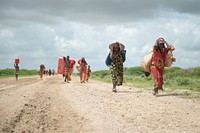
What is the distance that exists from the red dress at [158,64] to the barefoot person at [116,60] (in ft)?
9.53

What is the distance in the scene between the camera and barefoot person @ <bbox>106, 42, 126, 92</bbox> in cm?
1812

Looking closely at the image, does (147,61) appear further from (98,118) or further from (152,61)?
(98,118)

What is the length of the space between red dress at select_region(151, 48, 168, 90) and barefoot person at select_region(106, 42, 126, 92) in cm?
290

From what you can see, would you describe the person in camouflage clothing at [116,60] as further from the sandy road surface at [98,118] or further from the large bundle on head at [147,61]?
the sandy road surface at [98,118]

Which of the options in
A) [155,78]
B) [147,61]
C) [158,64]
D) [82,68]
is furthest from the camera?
[82,68]

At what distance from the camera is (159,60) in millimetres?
15609

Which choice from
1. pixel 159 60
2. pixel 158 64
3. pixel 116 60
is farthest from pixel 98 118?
pixel 116 60

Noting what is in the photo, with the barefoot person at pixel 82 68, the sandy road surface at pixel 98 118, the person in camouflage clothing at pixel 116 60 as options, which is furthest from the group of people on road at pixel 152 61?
the barefoot person at pixel 82 68

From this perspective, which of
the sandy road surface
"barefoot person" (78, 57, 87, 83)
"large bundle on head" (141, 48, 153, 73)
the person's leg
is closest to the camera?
the sandy road surface

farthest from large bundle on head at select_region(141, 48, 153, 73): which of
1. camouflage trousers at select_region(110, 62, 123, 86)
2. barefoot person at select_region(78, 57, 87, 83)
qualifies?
barefoot person at select_region(78, 57, 87, 83)

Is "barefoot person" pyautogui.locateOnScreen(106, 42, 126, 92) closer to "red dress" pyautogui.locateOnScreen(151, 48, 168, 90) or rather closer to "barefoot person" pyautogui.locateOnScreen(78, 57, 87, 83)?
"red dress" pyautogui.locateOnScreen(151, 48, 168, 90)

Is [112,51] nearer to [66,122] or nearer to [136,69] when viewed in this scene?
[66,122]

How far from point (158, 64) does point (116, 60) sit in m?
3.14

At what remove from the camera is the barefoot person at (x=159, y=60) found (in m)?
15.3
